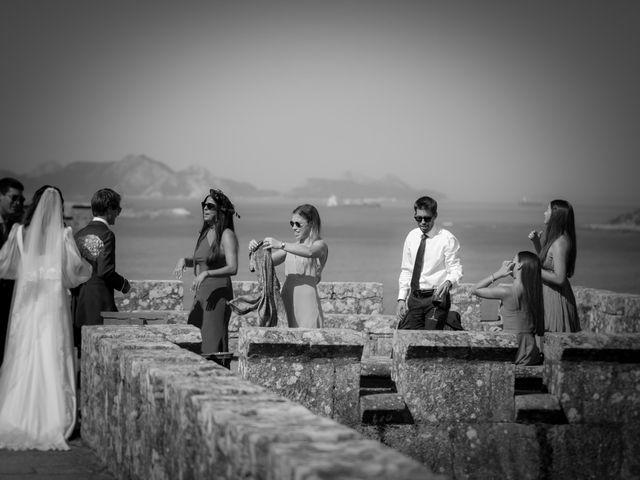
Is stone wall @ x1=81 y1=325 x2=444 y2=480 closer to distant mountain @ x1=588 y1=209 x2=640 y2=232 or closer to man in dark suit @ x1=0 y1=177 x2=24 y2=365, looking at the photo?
man in dark suit @ x1=0 y1=177 x2=24 y2=365

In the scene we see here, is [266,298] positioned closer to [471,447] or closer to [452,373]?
[452,373]

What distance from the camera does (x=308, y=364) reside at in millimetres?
9180

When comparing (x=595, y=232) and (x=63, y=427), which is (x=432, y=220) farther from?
(x=595, y=232)

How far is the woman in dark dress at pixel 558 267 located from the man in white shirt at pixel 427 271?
872 mm

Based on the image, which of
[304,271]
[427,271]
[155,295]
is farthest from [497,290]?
[155,295]

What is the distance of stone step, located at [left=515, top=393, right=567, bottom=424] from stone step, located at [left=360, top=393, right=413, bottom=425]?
2.79ft

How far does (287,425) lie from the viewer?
202 inches

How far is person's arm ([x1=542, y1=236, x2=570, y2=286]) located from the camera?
1123cm

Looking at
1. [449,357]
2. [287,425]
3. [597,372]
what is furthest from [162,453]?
[597,372]

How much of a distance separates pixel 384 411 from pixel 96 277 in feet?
8.33

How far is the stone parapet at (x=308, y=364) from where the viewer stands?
913cm

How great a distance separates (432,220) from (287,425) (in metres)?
6.08

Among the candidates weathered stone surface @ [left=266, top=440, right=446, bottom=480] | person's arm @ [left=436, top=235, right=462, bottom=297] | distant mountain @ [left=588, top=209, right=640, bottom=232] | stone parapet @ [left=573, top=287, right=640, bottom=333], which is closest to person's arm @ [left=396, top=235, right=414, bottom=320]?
person's arm @ [left=436, top=235, right=462, bottom=297]

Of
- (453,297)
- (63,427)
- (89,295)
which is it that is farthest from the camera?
(453,297)
